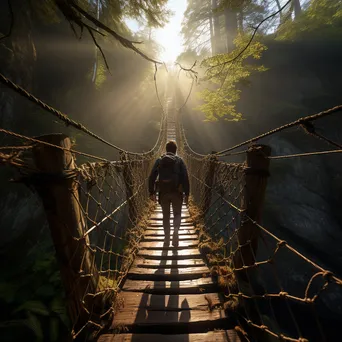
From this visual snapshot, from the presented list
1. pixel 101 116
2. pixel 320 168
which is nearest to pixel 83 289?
pixel 101 116

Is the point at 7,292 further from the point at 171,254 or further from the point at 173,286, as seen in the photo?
the point at 173,286

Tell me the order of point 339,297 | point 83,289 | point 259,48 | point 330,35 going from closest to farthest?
point 83,289 < point 259,48 < point 339,297 < point 330,35

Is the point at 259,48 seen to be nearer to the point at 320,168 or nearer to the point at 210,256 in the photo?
the point at 210,256

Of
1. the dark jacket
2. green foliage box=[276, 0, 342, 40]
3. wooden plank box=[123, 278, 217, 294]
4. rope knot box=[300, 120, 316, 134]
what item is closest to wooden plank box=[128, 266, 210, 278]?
wooden plank box=[123, 278, 217, 294]

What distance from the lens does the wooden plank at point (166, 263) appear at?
7.48ft

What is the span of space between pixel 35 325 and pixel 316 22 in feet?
59.8

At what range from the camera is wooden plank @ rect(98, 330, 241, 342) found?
4.51ft

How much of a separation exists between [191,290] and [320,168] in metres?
13.7

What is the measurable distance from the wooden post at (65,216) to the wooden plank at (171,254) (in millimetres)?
1340

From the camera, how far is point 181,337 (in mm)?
1417

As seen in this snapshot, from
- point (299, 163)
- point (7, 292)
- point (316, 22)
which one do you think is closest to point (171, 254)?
point (7, 292)

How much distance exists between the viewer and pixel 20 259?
5.49 metres

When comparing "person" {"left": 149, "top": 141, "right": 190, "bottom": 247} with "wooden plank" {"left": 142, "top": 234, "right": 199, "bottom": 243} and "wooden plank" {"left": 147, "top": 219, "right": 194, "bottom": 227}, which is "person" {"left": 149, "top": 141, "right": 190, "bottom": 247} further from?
"wooden plank" {"left": 147, "top": 219, "right": 194, "bottom": 227}

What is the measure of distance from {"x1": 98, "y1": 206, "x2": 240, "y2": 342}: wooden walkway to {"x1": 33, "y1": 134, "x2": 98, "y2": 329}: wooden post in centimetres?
47
